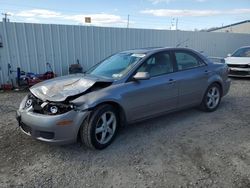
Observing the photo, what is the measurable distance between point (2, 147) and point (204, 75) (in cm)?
409

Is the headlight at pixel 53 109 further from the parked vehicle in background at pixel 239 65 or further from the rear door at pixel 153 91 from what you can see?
the parked vehicle in background at pixel 239 65

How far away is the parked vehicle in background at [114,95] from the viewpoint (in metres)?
3.34

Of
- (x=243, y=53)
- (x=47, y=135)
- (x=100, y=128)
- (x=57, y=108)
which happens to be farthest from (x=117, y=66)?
(x=243, y=53)

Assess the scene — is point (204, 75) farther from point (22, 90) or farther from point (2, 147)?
point (22, 90)

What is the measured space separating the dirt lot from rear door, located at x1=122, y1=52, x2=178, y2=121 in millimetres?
424

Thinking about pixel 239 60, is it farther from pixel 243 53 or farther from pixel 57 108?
pixel 57 108

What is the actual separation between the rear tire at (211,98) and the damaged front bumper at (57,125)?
3.03m

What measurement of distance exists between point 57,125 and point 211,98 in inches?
144

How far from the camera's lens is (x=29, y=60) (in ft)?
27.5

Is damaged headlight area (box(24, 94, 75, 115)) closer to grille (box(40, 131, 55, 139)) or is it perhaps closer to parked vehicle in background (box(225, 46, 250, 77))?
grille (box(40, 131, 55, 139))

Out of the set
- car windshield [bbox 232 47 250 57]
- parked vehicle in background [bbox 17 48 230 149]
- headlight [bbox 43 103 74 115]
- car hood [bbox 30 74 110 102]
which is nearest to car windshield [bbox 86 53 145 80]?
parked vehicle in background [bbox 17 48 230 149]

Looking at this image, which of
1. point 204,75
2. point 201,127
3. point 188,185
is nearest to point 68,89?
point 188,185

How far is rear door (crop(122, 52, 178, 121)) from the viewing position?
3.92 metres

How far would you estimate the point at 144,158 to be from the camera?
341 cm
